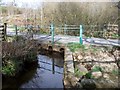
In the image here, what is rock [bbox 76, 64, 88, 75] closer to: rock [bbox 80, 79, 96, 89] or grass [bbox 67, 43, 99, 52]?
rock [bbox 80, 79, 96, 89]

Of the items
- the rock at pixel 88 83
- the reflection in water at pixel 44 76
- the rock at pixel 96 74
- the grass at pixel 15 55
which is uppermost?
the grass at pixel 15 55

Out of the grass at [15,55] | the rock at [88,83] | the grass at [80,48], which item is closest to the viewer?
the rock at [88,83]

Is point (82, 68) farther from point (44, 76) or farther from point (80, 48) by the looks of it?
point (80, 48)

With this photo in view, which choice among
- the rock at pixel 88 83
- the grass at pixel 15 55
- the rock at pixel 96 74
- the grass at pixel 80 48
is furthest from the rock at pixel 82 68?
the grass at pixel 80 48

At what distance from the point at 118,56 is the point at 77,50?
1.78m

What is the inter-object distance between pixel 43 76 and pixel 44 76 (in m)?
0.04

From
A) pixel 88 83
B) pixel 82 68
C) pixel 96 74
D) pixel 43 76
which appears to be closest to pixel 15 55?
pixel 43 76

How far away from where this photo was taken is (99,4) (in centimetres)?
1770

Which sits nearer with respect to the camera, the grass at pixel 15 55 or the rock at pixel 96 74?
the rock at pixel 96 74

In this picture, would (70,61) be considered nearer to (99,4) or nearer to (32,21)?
(99,4)

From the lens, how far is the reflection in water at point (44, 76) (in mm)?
8266

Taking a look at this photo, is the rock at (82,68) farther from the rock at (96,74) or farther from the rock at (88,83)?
the rock at (88,83)

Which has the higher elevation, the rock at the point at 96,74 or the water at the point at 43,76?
the rock at the point at 96,74

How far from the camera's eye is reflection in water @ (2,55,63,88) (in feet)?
27.1
